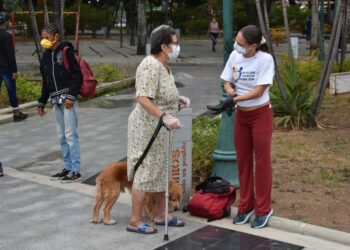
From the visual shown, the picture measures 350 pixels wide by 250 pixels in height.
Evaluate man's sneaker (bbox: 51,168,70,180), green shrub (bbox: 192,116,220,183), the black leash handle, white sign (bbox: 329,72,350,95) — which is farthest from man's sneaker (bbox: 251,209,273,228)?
white sign (bbox: 329,72,350,95)

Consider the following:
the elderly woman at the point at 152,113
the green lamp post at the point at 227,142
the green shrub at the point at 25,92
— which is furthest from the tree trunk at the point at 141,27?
the elderly woman at the point at 152,113

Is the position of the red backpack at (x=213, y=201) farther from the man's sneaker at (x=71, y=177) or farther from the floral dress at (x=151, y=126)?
the man's sneaker at (x=71, y=177)

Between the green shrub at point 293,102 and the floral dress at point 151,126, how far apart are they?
493cm

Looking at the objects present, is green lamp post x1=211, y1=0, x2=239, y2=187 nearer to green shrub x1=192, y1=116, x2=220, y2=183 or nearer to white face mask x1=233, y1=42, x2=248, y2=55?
green shrub x1=192, y1=116, x2=220, y2=183

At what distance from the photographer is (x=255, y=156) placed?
18.1 feet

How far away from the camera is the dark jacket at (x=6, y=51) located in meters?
10.8

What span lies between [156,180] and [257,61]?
1367mm

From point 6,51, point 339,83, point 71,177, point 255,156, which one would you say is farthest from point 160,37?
point 339,83

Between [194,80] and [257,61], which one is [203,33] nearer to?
[194,80]

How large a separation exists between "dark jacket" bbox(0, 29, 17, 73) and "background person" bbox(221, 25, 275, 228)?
20.8 ft

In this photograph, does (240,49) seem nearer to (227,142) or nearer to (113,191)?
(227,142)

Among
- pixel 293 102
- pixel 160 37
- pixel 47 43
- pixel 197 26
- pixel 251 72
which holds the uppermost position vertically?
pixel 160 37

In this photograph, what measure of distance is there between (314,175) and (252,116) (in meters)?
2.12

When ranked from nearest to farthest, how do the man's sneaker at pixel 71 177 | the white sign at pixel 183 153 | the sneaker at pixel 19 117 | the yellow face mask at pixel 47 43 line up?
1. the white sign at pixel 183 153
2. the yellow face mask at pixel 47 43
3. the man's sneaker at pixel 71 177
4. the sneaker at pixel 19 117
